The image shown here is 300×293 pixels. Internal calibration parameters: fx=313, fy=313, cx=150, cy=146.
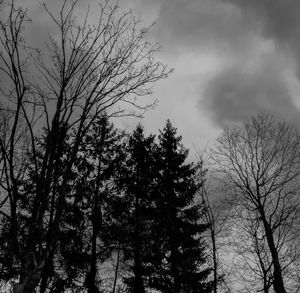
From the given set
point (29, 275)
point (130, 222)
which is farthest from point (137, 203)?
point (29, 275)

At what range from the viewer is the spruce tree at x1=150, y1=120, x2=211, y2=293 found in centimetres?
1499

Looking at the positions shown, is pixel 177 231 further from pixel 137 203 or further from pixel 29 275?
pixel 29 275

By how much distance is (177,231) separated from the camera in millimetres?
16688

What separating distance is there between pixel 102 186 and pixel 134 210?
2399 mm

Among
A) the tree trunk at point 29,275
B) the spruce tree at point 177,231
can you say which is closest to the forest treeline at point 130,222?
the spruce tree at point 177,231

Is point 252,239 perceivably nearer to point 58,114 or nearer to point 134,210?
point 134,210

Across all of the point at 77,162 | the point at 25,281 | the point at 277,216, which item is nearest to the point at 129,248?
the point at 77,162

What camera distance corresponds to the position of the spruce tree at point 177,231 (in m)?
15.0

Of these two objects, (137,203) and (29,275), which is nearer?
(29,275)

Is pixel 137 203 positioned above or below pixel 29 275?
above

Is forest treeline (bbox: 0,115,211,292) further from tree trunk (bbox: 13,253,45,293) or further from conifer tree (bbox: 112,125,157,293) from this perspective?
tree trunk (bbox: 13,253,45,293)

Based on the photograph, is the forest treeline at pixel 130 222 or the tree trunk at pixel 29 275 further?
the forest treeline at pixel 130 222

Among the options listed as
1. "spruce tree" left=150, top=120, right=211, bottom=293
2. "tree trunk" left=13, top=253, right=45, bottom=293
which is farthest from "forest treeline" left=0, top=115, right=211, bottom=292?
"tree trunk" left=13, top=253, right=45, bottom=293

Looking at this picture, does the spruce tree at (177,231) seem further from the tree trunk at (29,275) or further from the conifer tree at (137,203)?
the tree trunk at (29,275)
